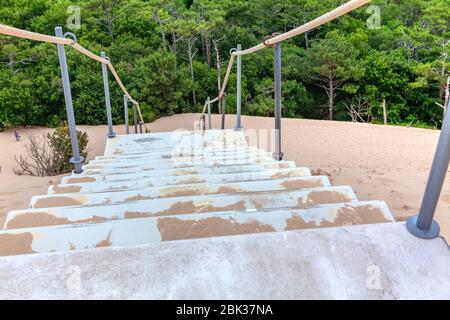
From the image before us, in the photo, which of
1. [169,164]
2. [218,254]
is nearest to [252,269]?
[218,254]

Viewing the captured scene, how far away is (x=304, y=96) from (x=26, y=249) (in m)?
14.9

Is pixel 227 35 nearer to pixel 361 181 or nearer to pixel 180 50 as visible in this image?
pixel 180 50

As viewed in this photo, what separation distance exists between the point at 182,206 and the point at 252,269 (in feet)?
2.04

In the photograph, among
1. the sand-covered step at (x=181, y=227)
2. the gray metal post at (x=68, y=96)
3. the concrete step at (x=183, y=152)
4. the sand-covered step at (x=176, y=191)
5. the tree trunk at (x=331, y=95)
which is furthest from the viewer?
the tree trunk at (x=331, y=95)

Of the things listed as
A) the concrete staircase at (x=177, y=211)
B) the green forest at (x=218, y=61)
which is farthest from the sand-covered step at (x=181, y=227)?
the green forest at (x=218, y=61)

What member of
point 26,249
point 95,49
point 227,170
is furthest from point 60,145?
point 95,49

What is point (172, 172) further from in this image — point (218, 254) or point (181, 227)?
point (218, 254)

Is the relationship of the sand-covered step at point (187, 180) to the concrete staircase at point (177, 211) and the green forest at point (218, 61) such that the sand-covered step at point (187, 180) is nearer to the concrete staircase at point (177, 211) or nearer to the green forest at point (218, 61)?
the concrete staircase at point (177, 211)

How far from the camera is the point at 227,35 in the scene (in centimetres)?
1730

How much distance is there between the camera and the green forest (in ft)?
43.5

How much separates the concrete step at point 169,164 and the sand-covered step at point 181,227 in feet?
4.15

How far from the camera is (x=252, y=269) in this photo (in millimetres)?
911

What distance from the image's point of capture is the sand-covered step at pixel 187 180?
1.91 meters

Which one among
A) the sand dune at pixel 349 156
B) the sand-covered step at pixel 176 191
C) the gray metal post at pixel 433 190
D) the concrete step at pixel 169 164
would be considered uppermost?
the gray metal post at pixel 433 190
